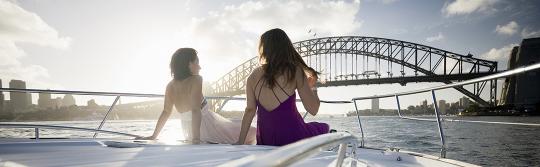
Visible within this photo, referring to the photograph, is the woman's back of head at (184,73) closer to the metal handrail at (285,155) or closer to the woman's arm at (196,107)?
the woman's arm at (196,107)

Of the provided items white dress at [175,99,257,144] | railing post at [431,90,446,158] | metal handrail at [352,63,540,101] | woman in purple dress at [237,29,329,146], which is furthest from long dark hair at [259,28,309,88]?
railing post at [431,90,446,158]

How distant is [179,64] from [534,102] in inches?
2101

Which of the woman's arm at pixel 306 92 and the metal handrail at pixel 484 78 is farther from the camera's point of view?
the woman's arm at pixel 306 92

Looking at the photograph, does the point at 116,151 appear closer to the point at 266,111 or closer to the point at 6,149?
the point at 6,149

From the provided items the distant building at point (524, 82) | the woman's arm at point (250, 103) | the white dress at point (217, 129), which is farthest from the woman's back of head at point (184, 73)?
the distant building at point (524, 82)

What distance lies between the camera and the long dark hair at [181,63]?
245 cm

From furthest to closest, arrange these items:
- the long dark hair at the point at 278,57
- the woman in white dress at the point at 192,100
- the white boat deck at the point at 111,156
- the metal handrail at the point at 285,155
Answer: the woman in white dress at the point at 192,100, the long dark hair at the point at 278,57, the white boat deck at the point at 111,156, the metal handrail at the point at 285,155

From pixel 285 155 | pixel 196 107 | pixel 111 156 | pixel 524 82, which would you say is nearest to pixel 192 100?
pixel 196 107

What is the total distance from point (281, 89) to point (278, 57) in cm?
18

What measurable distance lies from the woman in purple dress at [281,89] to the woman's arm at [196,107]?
497mm

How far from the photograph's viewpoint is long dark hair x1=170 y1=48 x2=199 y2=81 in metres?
2.45

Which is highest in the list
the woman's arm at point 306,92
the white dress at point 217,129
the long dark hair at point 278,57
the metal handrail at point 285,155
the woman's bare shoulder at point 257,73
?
the long dark hair at point 278,57

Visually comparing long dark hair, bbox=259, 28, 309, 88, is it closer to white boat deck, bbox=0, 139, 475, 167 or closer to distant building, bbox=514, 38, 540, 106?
white boat deck, bbox=0, 139, 475, 167

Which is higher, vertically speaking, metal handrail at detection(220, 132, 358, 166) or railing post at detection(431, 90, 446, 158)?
metal handrail at detection(220, 132, 358, 166)
